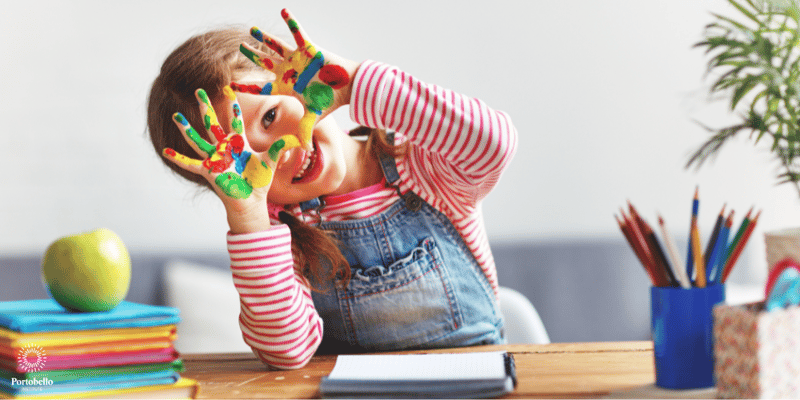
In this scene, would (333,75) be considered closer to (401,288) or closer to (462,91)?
(401,288)

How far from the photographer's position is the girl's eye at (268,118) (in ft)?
2.88

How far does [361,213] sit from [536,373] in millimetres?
396

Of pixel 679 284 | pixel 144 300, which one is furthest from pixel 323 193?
pixel 144 300

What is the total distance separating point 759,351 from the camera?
0.44 m

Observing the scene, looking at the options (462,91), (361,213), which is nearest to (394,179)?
(361,213)

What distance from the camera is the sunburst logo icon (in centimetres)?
53

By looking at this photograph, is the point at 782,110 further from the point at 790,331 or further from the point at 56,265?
the point at 56,265

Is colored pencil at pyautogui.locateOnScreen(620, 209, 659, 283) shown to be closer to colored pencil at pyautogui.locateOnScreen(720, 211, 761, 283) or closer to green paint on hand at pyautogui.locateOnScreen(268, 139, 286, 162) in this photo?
colored pencil at pyautogui.locateOnScreen(720, 211, 761, 283)

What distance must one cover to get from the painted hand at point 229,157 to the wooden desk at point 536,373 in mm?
202

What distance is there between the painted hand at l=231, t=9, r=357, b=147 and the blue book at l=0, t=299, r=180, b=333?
0.24m

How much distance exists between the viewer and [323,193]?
0.93 metres

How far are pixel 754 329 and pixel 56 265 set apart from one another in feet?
1.95

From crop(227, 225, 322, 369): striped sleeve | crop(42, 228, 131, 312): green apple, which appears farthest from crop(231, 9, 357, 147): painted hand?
crop(42, 228, 131, 312): green apple

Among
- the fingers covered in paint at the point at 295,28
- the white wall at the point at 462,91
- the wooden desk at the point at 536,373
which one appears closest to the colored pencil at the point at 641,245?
the wooden desk at the point at 536,373
